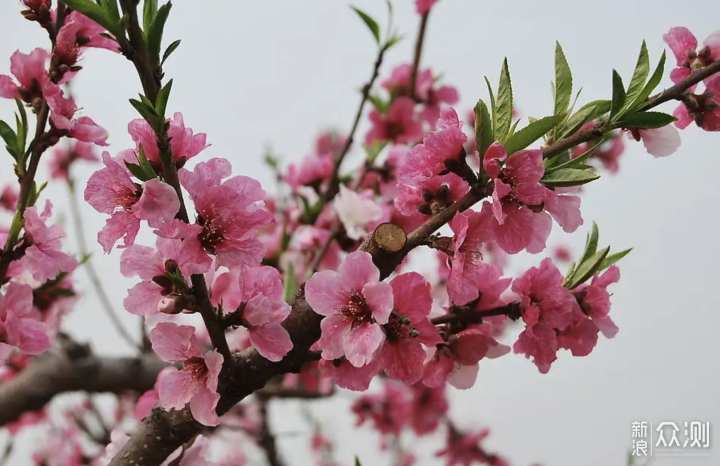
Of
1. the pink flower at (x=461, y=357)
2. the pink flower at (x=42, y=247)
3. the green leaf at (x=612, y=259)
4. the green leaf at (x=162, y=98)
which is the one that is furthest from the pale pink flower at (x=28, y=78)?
the green leaf at (x=612, y=259)

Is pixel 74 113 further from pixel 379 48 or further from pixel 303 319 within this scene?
pixel 379 48

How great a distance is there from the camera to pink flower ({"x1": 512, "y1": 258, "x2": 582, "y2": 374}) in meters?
1.03

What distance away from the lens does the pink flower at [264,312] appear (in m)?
0.89

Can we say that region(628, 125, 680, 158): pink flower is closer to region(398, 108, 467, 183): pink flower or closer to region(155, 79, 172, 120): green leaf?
region(398, 108, 467, 183): pink flower

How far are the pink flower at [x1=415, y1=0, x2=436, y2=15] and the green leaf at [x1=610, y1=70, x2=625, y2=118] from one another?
1300mm

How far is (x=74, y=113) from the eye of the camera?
1112 mm

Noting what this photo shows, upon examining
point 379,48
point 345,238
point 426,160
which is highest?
point 379,48

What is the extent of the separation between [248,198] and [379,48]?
3.59ft

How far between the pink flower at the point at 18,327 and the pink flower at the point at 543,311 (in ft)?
3.03

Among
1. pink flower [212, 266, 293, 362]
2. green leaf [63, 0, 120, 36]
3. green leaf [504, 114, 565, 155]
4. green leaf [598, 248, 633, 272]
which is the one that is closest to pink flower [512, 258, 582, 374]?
green leaf [598, 248, 633, 272]

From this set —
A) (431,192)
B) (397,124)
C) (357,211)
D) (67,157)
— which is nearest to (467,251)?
(431,192)

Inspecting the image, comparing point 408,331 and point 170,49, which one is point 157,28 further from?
point 408,331

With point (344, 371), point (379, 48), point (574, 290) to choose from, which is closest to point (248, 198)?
point (344, 371)

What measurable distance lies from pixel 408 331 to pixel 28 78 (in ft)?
2.94
